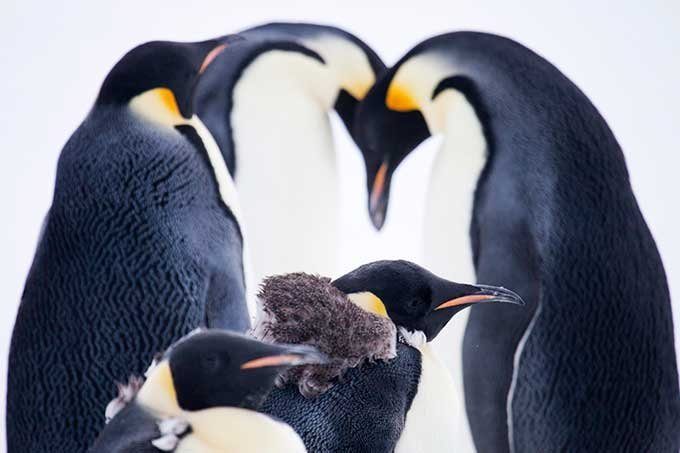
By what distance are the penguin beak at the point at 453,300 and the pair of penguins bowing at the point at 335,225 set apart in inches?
1.8

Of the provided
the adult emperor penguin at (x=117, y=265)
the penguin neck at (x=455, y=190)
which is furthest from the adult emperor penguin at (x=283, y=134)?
the adult emperor penguin at (x=117, y=265)

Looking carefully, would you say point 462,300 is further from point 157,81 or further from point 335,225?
point 335,225

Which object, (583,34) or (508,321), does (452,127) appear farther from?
(583,34)

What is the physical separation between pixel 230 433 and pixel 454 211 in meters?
1.18

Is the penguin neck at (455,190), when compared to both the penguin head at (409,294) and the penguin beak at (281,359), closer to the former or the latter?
the penguin head at (409,294)

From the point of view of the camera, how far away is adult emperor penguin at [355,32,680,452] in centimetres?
209

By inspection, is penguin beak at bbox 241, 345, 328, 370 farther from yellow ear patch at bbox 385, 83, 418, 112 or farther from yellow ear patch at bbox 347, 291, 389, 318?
yellow ear patch at bbox 385, 83, 418, 112

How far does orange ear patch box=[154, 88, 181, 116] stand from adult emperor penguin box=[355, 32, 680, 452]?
23.8 inches

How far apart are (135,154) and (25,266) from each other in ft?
4.95

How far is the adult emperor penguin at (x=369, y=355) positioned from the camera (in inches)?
55.4

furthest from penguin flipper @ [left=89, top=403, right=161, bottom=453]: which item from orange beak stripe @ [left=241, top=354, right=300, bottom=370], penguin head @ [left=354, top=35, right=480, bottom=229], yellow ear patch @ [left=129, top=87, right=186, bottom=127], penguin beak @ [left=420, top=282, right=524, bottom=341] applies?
penguin head @ [left=354, top=35, right=480, bottom=229]

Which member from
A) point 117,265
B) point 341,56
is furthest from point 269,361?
point 341,56

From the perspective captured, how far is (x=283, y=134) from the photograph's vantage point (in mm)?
2625

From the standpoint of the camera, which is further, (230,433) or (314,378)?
(314,378)
